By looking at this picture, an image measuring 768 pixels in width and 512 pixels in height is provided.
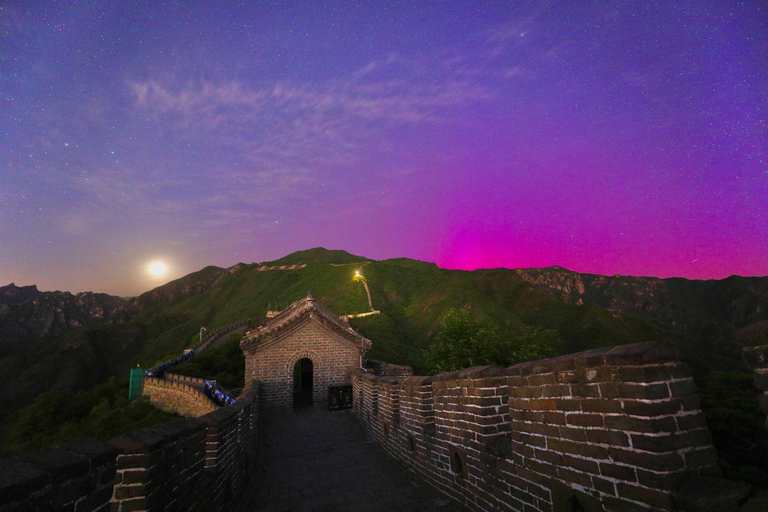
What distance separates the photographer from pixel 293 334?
17.0m

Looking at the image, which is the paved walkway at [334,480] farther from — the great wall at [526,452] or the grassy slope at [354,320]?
the grassy slope at [354,320]

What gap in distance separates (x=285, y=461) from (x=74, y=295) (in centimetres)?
15381

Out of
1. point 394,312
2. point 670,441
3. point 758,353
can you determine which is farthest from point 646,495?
point 394,312

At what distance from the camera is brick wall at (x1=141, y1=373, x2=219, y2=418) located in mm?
15308

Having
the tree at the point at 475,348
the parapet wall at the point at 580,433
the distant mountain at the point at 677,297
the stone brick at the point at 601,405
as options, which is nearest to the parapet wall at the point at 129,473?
the parapet wall at the point at 580,433

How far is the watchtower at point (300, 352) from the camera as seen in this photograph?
16047 mm

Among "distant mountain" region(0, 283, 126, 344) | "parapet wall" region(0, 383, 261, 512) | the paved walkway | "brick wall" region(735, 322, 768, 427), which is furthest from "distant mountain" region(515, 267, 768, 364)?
"distant mountain" region(0, 283, 126, 344)

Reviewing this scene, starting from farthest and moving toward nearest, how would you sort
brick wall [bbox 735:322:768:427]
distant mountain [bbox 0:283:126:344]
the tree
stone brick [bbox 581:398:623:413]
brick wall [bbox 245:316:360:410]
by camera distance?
distant mountain [bbox 0:283:126:344] < the tree < brick wall [bbox 245:316:360:410] < stone brick [bbox 581:398:623:413] < brick wall [bbox 735:322:768:427]

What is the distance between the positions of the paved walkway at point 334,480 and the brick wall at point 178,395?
5.47 meters

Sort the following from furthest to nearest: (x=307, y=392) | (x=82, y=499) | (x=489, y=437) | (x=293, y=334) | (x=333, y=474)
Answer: (x=307, y=392) < (x=293, y=334) < (x=333, y=474) < (x=489, y=437) < (x=82, y=499)

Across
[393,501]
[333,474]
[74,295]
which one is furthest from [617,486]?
[74,295]

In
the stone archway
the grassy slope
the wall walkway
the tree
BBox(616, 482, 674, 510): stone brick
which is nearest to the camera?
BBox(616, 482, 674, 510): stone brick

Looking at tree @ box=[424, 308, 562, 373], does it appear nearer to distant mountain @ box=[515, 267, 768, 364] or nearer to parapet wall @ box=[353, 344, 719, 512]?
parapet wall @ box=[353, 344, 719, 512]

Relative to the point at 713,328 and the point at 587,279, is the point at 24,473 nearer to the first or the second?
→ the point at 713,328
